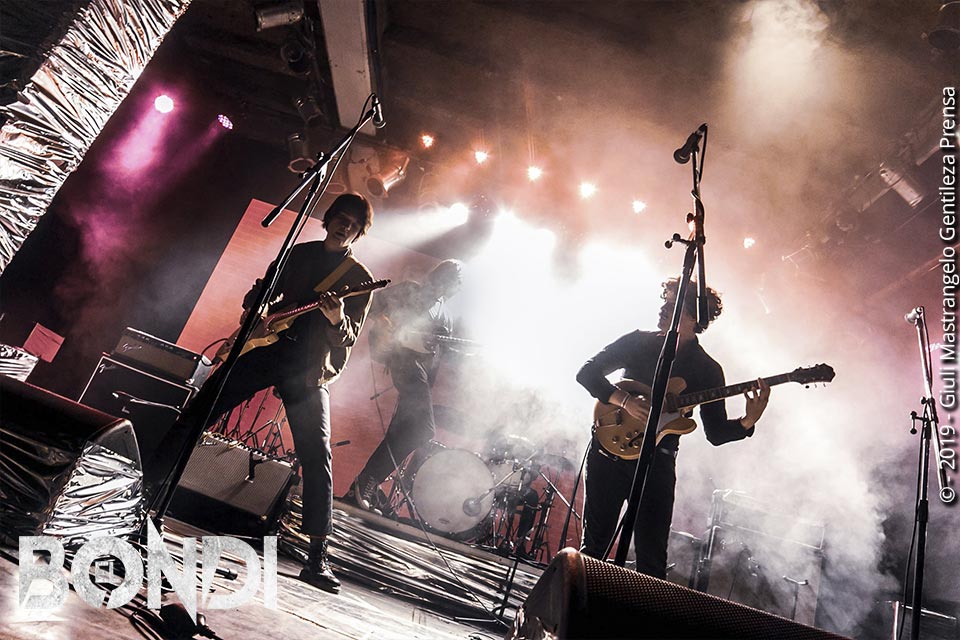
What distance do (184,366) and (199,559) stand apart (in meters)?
2.54

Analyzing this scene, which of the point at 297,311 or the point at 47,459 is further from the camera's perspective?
the point at 297,311

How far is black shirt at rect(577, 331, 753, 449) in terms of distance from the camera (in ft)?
10.5

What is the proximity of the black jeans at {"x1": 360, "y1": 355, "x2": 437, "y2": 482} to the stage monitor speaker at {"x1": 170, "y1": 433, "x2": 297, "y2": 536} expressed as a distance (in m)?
1.86

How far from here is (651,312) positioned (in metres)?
7.88

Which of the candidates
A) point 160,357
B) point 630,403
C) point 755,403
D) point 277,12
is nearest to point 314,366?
point 630,403

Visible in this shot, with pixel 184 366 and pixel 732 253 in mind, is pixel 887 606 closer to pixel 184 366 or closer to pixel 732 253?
pixel 732 253

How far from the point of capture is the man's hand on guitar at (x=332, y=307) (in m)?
2.90

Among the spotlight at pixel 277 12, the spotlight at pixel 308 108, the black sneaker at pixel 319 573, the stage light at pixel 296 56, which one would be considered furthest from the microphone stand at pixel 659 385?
the spotlight at pixel 308 108

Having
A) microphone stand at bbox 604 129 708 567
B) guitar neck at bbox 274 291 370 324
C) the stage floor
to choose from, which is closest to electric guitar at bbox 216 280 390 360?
guitar neck at bbox 274 291 370 324

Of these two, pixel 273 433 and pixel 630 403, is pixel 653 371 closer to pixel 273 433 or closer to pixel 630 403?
pixel 630 403

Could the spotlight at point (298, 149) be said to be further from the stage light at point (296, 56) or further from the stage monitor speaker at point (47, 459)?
the stage monitor speaker at point (47, 459)

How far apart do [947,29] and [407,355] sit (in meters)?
5.37

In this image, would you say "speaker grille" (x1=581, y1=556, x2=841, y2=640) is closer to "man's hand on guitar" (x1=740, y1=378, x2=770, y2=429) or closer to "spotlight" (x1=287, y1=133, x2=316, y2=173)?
"man's hand on guitar" (x1=740, y1=378, x2=770, y2=429)

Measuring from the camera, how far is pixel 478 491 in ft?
16.5
